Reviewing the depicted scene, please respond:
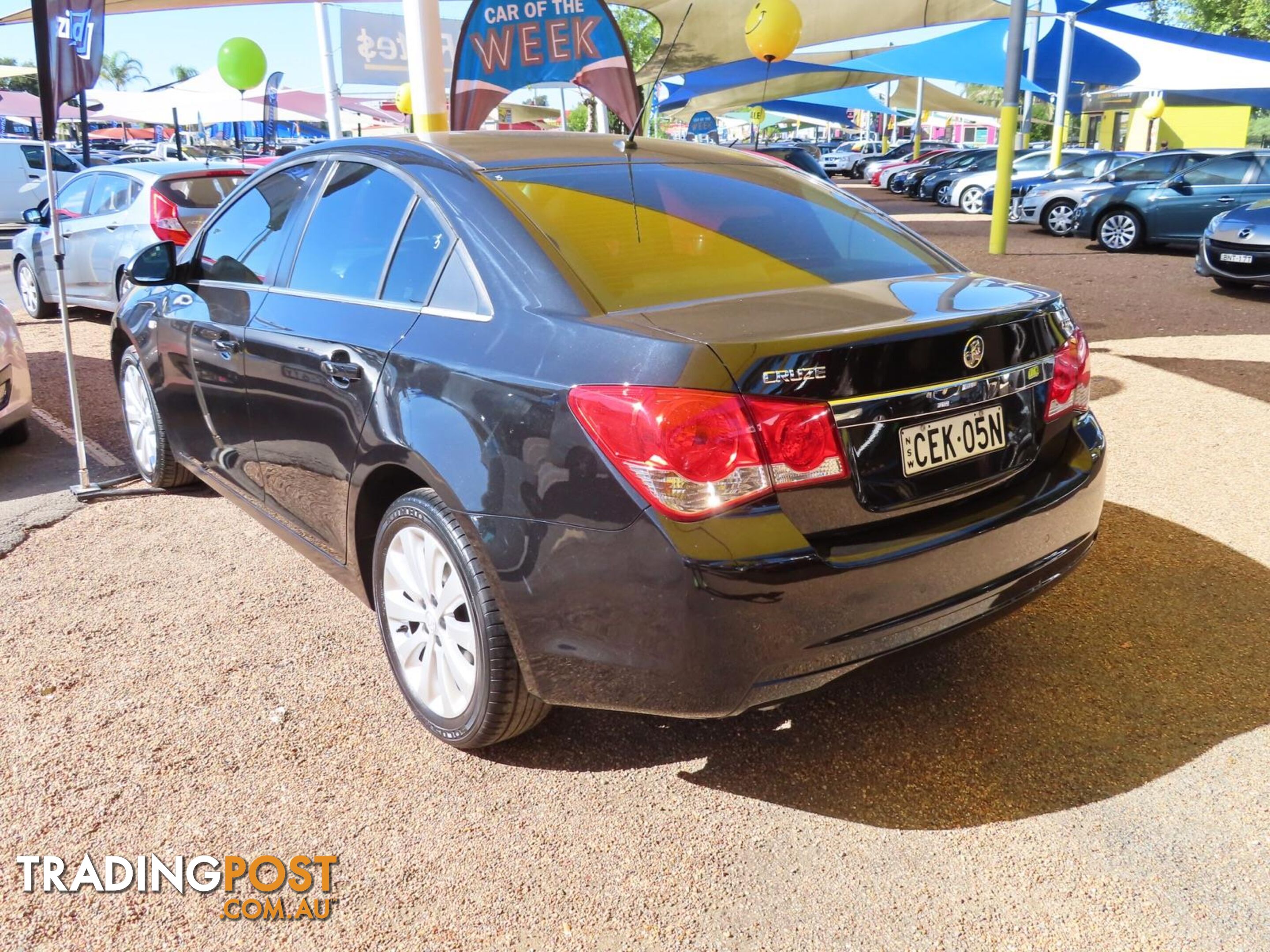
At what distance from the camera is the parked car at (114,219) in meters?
8.93

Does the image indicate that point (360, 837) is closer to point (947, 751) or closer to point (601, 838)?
point (601, 838)

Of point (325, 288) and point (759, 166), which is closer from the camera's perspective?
point (325, 288)

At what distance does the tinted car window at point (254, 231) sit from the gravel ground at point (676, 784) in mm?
1168

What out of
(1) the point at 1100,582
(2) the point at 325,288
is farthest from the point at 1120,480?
(2) the point at 325,288

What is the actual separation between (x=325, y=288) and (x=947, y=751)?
90.3 inches

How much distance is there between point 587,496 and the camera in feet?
7.44

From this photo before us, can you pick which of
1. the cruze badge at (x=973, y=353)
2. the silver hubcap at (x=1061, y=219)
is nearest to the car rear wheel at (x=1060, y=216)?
the silver hubcap at (x=1061, y=219)

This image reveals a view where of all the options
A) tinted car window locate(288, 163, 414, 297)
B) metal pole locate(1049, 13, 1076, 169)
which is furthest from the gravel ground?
metal pole locate(1049, 13, 1076, 169)

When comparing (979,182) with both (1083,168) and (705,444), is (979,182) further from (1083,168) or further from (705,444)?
(705,444)

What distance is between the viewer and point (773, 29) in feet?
48.7

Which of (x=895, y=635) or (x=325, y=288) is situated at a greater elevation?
(x=325, y=288)

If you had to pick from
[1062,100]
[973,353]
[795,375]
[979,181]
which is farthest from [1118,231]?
[795,375]

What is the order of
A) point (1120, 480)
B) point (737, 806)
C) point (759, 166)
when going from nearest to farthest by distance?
point (737, 806) < point (759, 166) < point (1120, 480)

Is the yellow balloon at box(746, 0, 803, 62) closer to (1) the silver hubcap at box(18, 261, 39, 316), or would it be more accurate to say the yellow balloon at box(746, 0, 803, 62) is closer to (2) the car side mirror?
(1) the silver hubcap at box(18, 261, 39, 316)
